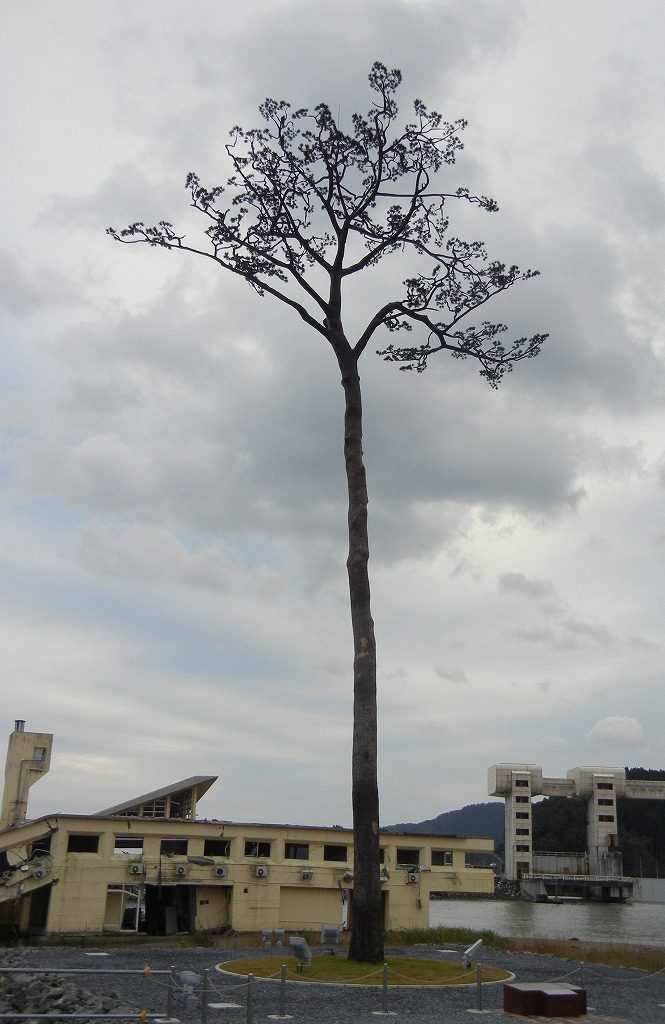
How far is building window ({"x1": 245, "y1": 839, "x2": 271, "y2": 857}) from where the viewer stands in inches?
1666

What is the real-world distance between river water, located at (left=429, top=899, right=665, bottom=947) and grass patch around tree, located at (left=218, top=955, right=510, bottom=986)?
4656cm

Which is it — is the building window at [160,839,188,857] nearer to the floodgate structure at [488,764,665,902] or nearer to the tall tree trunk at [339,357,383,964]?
the tall tree trunk at [339,357,383,964]

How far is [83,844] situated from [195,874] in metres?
4.96

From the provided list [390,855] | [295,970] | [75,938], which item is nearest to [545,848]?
[390,855]

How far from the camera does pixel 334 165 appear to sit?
2483 centimetres

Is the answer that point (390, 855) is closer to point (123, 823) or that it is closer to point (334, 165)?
point (123, 823)

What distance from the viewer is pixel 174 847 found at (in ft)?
135

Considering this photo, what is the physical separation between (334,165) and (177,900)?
32.9 meters

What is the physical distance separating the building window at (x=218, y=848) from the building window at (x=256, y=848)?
0.87 meters

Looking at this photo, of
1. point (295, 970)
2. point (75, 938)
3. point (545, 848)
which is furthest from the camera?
point (545, 848)

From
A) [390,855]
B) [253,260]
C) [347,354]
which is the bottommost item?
[390,855]

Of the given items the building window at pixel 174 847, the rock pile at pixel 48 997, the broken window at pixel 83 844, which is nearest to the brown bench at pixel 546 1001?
the rock pile at pixel 48 997

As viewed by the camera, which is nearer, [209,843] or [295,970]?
[295,970]

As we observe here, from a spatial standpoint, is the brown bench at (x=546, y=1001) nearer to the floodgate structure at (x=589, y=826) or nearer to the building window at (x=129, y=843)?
the building window at (x=129, y=843)
